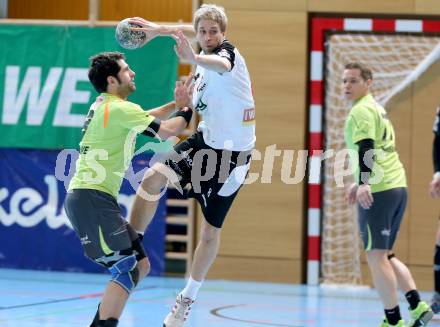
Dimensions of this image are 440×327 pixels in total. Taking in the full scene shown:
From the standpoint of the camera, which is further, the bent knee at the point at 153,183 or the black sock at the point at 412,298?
the black sock at the point at 412,298

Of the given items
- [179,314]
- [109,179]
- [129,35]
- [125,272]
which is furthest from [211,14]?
[179,314]

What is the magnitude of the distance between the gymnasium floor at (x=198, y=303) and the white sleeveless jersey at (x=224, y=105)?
5.19ft

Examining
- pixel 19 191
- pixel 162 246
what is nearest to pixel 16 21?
pixel 19 191

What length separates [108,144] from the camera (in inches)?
237

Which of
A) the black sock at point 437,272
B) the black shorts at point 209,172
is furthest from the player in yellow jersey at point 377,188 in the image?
the black sock at point 437,272

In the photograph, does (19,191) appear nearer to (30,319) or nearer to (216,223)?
(30,319)

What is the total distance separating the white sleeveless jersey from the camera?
6.83 meters

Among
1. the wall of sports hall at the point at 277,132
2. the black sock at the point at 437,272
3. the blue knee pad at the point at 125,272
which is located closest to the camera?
the blue knee pad at the point at 125,272

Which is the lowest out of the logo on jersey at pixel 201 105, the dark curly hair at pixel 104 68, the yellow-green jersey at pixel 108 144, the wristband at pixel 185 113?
the yellow-green jersey at pixel 108 144

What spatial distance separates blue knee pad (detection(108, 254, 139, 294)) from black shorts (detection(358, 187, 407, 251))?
6.20ft

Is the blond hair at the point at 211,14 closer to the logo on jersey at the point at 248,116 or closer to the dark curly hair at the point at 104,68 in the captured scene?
the logo on jersey at the point at 248,116

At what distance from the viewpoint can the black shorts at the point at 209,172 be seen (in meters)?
6.90

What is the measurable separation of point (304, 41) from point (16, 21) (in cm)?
362

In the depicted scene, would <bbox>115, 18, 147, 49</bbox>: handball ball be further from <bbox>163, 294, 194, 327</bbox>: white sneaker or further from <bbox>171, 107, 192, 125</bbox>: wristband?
<bbox>163, 294, 194, 327</bbox>: white sneaker
